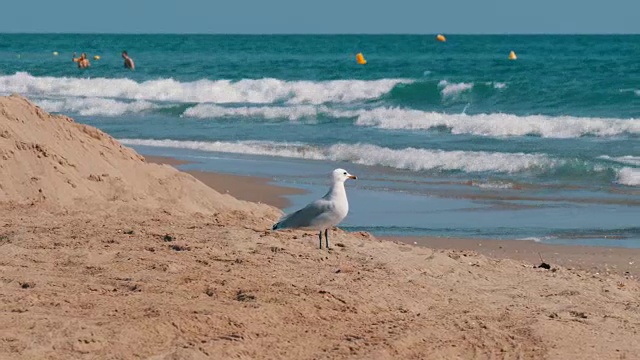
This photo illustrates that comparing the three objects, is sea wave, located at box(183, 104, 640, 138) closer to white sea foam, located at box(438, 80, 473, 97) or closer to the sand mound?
white sea foam, located at box(438, 80, 473, 97)

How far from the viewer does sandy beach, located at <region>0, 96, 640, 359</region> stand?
6.12 m

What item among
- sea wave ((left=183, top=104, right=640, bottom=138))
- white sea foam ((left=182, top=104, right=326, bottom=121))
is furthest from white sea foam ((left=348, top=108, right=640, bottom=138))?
white sea foam ((left=182, top=104, right=326, bottom=121))

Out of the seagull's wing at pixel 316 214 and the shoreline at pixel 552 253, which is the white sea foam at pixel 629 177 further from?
the seagull's wing at pixel 316 214

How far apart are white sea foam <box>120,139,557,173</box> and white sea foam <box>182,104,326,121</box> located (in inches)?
278

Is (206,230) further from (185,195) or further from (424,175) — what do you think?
(424,175)

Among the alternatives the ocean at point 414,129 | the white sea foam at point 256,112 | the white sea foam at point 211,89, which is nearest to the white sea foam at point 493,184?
the ocean at point 414,129

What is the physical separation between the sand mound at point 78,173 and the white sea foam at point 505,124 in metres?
13.7

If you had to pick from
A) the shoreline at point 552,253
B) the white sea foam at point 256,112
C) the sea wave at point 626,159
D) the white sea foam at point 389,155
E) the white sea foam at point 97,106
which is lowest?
the shoreline at point 552,253

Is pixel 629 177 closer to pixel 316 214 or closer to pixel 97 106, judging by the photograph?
pixel 316 214

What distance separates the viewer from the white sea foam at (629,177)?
54.6 feet

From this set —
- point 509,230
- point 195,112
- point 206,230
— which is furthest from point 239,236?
point 195,112

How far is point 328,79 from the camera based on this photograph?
4309 centimetres

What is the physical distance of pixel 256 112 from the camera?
3106cm

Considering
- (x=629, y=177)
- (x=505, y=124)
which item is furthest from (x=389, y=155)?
(x=505, y=124)
